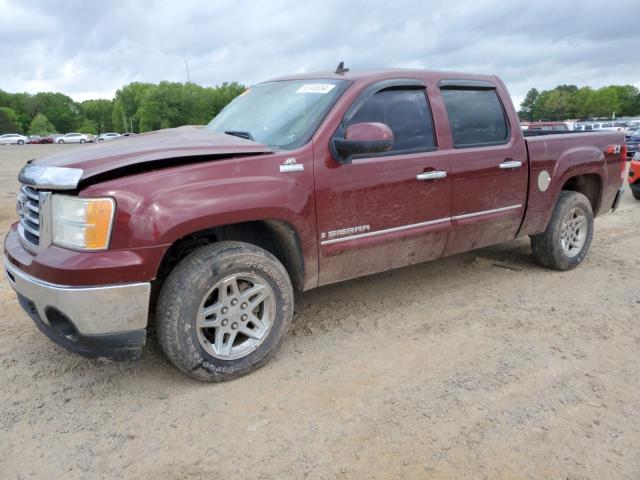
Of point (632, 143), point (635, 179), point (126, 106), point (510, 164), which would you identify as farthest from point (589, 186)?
point (126, 106)

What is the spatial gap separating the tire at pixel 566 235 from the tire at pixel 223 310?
119 inches

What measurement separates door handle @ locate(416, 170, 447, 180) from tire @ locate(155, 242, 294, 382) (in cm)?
131

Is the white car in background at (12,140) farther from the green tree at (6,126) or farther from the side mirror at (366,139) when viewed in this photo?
the side mirror at (366,139)

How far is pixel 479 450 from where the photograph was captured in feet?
8.43

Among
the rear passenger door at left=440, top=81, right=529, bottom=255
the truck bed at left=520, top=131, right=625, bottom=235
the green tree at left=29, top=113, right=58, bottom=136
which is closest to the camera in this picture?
the rear passenger door at left=440, top=81, right=529, bottom=255

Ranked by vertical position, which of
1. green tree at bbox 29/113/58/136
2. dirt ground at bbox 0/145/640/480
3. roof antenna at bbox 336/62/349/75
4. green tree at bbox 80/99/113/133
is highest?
green tree at bbox 80/99/113/133

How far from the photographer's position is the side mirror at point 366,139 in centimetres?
332

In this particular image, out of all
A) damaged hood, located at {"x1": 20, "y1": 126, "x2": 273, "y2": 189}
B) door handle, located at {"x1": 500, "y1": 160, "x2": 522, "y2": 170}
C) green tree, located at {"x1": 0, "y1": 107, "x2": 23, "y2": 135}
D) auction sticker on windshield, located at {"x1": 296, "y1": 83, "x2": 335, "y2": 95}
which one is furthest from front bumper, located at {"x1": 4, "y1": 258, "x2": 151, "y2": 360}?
green tree, located at {"x1": 0, "y1": 107, "x2": 23, "y2": 135}

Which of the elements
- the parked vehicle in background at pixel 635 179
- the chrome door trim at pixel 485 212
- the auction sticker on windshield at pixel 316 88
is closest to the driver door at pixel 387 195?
the chrome door trim at pixel 485 212

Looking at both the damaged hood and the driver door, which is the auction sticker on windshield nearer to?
the driver door

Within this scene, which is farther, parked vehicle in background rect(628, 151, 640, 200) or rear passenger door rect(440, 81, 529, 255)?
parked vehicle in background rect(628, 151, 640, 200)

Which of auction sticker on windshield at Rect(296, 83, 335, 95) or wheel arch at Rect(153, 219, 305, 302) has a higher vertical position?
auction sticker on windshield at Rect(296, 83, 335, 95)

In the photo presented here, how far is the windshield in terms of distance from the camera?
3.56m

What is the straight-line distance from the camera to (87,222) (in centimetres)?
272
